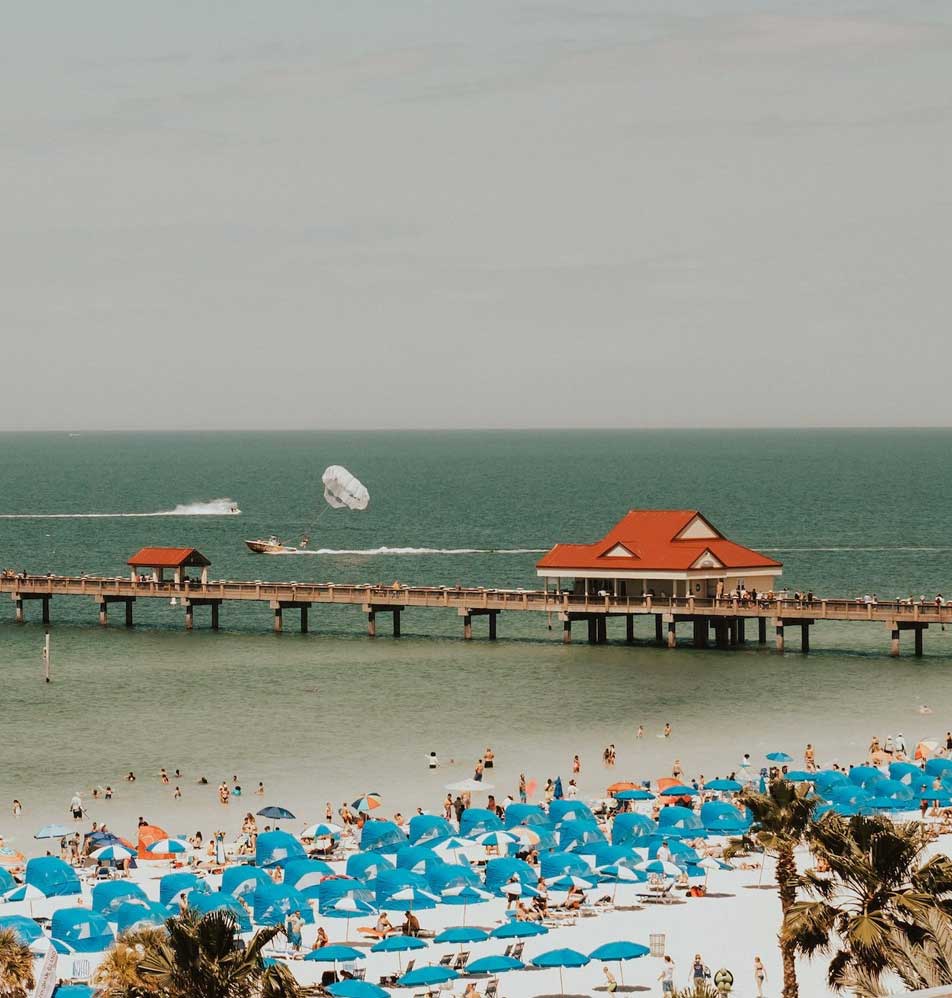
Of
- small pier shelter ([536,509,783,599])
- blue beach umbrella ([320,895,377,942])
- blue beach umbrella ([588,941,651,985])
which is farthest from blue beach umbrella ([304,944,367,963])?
small pier shelter ([536,509,783,599])

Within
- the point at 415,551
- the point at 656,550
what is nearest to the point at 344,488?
the point at 415,551

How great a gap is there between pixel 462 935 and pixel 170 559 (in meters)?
58.7

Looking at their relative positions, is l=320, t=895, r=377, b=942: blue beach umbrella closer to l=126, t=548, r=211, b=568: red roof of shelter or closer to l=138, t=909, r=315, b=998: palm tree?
l=138, t=909, r=315, b=998: palm tree

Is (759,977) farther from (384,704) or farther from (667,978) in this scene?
(384,704)

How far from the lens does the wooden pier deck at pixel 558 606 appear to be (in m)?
79.3

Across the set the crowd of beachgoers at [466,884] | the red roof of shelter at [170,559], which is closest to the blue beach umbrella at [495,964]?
the crowd of beachgoers at [466,884]

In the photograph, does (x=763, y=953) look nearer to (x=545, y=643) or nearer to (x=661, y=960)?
(x=661, y=960)

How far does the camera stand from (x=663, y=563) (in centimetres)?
8200

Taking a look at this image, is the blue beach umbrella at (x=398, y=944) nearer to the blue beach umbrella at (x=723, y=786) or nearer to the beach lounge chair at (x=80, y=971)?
the beach lounge chair at (x=80, y=971)

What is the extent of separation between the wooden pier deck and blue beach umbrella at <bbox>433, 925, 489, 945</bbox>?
4431cm

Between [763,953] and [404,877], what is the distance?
7418 mm

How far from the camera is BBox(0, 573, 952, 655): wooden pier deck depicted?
79312 mm

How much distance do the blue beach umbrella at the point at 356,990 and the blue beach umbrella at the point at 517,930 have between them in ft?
12.7

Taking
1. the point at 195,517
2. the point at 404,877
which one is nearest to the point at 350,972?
the point at 404,877
